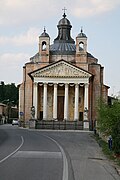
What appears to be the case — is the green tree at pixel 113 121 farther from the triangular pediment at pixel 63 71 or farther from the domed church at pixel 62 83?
the triangular pediment at pixel 63 71

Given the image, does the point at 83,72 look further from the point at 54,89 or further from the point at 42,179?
the point at 42,179

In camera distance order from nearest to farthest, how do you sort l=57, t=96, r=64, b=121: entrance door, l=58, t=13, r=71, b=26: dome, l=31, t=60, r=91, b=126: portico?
l=31, t=60, r=91, b=126: portico, l=57, t=96, r=64, b=121: entrance door, l=58, t=13, r=71, b=26: dome

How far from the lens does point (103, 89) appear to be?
86.1 meters

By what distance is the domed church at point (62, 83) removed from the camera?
3108 inches

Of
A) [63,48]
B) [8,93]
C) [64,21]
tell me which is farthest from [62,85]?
[8,93]

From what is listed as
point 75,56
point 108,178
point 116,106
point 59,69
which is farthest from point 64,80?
point 108,178

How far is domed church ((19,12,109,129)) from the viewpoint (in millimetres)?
78938

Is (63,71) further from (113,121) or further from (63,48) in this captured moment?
(113,121)

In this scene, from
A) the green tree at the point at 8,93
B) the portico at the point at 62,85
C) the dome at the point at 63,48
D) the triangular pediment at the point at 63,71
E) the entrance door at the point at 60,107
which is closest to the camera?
the triangular pediment at the point at 63,71

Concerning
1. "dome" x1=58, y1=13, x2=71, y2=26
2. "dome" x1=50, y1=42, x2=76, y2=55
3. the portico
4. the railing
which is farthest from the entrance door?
"dome" x1=58, y1=13, x2=71, y2=26

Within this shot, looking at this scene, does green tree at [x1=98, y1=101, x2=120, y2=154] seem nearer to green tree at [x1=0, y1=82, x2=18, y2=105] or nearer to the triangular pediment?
the triangular pediment

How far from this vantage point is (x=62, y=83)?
80062 millimetres

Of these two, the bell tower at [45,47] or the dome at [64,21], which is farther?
the dome at [64,21]

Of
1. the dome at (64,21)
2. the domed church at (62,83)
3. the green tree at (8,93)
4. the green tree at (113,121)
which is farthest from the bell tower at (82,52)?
the green tree at (8,93)
